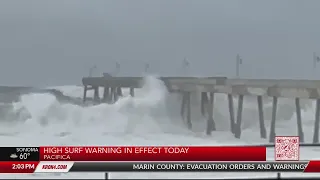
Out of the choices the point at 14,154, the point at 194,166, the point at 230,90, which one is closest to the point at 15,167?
the point at 14,154

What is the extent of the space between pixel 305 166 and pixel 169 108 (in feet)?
154

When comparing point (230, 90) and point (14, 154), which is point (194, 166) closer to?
point (14, 154)

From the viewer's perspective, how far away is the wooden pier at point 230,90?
3350 cm

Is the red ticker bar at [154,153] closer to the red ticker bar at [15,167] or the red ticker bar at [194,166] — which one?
the red ticker bar at [194,166]

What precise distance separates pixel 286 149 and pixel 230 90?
34.2m

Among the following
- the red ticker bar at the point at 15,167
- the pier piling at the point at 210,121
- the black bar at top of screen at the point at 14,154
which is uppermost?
the pier piling at the point at 210,121

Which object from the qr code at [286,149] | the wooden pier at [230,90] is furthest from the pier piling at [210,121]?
the qr code at [286,149]

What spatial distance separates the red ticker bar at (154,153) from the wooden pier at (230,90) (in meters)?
24.5

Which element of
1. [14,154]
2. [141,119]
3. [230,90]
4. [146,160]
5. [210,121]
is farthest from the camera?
[141,119]

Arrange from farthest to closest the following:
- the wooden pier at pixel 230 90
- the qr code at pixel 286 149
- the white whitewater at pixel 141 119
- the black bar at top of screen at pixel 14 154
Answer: the white whitewater at pixel 141 119 → the wooden pier at pixel 230 90 → the qr code at pixel 286 149 → the black bar at top of screen at pixel 14 154

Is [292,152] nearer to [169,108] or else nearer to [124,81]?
[169,108]

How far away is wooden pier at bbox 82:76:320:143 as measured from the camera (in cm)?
3350

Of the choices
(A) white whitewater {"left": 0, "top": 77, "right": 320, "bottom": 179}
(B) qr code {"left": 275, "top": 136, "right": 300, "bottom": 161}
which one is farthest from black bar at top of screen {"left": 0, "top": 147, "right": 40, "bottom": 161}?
(A) white whitewater {"left": 0, "top": 77, "right": 320, "bottom": 179}

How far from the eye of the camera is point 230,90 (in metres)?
42.0
